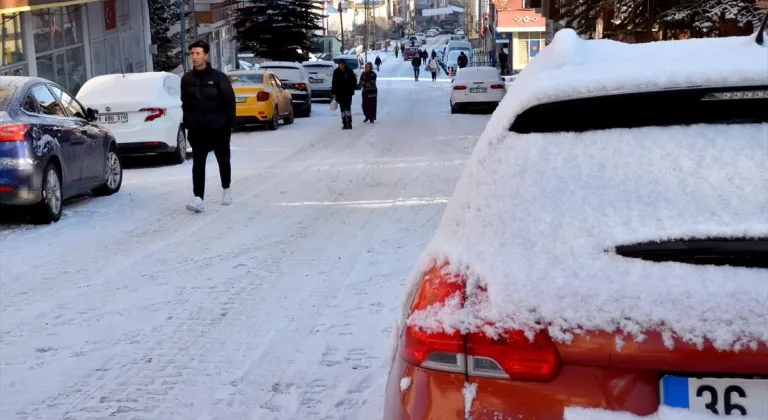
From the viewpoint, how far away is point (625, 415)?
2428 millimetres

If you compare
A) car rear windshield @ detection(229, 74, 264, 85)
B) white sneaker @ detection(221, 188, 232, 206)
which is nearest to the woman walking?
car rear windshield @ detection(229, 74, 264, 85)

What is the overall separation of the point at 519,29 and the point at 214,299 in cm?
5744

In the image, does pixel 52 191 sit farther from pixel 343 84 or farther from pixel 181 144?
pixel 343 84

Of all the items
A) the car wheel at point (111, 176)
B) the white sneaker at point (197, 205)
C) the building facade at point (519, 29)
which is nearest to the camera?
the white sneaker at point (197, 205)

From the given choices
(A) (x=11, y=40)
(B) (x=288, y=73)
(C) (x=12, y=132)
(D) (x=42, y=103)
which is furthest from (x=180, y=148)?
(B) (x=288, y=73)

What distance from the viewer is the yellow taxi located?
24047mm

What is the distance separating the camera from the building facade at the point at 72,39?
24984 mm

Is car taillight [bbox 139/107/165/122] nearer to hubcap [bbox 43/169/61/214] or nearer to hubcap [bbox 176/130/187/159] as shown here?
hubcap [bbox 176/130/187/159]

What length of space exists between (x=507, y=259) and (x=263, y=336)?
145 inches

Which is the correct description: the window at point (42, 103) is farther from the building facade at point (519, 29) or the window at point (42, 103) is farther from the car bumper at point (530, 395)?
the building facade at point (519, 29)

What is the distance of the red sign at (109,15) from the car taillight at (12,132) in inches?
1047

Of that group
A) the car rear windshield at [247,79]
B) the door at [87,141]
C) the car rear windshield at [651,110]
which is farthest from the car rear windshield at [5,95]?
the car rear windshield at [247,79]

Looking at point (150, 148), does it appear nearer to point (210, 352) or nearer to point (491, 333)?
point (210, 352)

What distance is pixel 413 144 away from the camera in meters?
19.4
